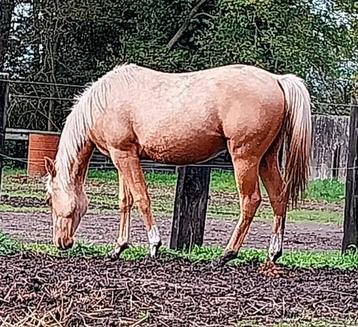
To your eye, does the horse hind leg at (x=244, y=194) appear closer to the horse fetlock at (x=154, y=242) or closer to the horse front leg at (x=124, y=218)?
the horse fetlock at (x=154, y=242)

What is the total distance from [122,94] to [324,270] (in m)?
2.18

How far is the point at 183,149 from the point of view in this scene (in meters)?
6.41

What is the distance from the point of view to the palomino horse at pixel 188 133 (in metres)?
6.09

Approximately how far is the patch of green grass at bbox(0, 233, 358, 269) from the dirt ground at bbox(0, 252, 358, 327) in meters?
0.35

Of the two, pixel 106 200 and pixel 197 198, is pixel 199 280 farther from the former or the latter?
pixel 106 200

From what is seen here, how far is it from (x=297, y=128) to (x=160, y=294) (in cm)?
195

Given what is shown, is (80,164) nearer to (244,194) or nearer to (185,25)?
(244,194)

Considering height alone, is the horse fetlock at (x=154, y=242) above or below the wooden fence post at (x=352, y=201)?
below

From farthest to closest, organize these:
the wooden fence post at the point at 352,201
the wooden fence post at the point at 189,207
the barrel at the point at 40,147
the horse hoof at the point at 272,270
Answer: the barrel at the point at 40,147, the wooden fence post at the point at 352,201, the wooden fence post at the point at 189,207, the horse hoof at the point at 272,270

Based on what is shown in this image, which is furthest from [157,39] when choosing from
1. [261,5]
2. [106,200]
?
[106,200]

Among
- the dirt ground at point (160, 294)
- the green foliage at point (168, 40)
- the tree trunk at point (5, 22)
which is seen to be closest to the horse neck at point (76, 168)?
the dirt ground at point (160, 294)

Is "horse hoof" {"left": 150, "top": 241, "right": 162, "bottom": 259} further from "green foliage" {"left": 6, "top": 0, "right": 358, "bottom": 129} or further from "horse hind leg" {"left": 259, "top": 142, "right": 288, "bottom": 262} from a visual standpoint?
"green foliage" {"left": 6, "top": 0, "right": 358, "bottom": 129}

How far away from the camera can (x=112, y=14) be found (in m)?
19.4

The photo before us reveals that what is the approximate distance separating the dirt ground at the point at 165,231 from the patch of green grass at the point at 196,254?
3.26 feet
